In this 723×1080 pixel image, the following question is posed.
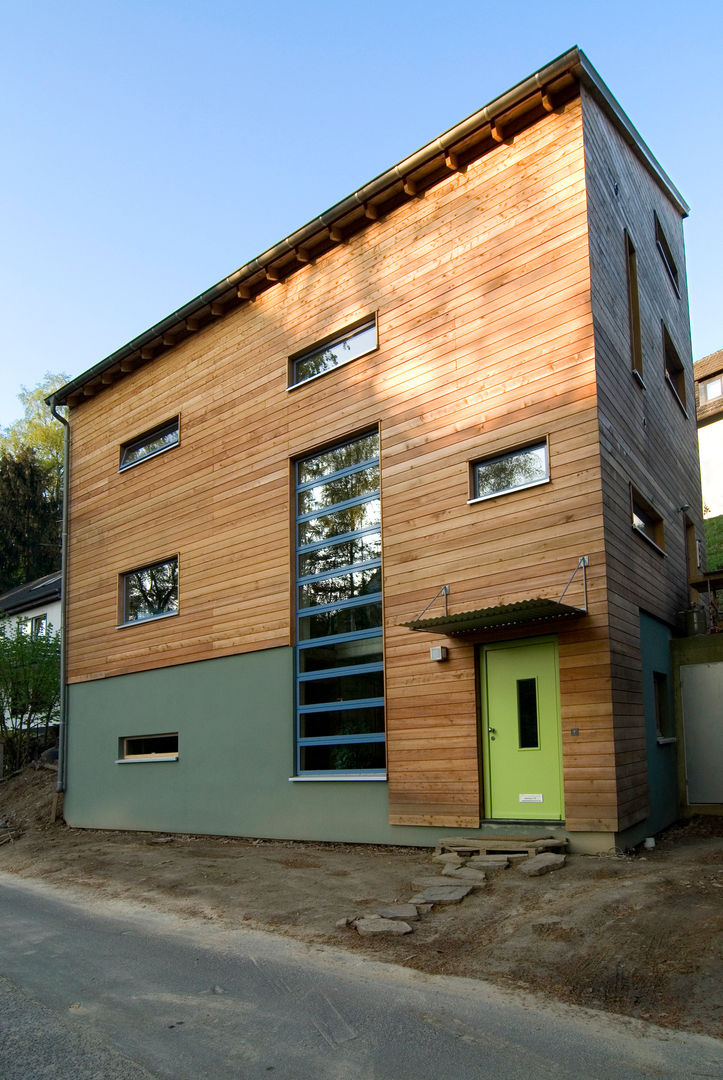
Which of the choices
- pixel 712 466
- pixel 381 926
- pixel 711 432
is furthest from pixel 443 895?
pixel 711 432

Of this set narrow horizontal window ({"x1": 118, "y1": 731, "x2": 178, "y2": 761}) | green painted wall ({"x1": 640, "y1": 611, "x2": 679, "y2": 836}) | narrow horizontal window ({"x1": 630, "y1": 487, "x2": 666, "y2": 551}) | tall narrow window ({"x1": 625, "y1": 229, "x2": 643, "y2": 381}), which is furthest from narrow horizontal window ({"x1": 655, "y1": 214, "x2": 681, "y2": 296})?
narrow horizontal window ({"x1": 118, "y1": 731, "x2": 178, "y2": 761})

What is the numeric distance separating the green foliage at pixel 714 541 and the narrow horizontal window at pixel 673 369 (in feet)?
35.0

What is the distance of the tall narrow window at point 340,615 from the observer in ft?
39.1

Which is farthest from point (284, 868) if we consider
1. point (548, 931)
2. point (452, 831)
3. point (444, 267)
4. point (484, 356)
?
point (444, 267)

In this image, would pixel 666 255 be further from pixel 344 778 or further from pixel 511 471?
pixel 344 778

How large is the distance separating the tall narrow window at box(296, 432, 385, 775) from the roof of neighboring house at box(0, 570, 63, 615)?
14.5 m

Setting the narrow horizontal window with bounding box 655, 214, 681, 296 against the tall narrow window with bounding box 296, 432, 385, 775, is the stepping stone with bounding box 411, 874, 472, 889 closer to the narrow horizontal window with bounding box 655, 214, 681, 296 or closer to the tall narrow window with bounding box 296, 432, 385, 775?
the tall narrow window with bounding box 296, 432, 385, 775

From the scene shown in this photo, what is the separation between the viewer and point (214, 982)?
5816 millimetres

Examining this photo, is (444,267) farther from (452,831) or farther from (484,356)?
(452,831)

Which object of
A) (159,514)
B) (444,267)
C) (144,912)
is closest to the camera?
(144,912)

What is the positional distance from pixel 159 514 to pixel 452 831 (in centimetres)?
835

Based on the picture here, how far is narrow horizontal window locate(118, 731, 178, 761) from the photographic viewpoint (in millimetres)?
14953

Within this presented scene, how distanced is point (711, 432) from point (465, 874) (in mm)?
29343

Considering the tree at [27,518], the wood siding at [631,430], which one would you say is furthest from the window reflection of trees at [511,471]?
the tree at [27,518]
